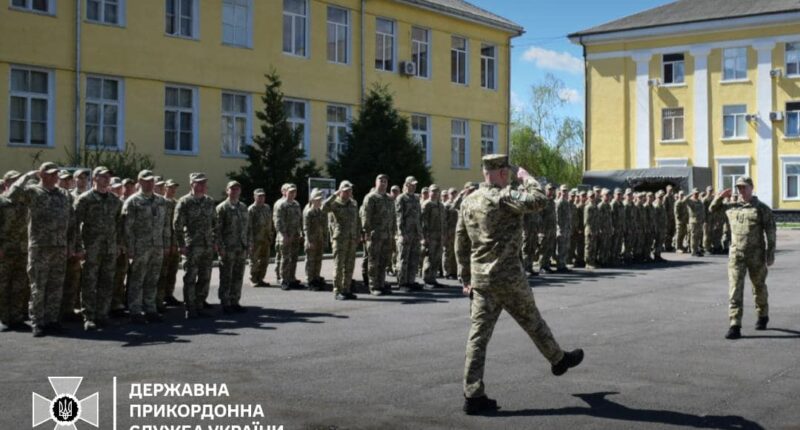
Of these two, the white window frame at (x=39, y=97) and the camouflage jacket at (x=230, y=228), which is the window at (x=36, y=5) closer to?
the white window frame at (x=39, y=97)

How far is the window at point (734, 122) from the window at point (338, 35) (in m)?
24.9

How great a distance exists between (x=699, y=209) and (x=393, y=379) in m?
23.1

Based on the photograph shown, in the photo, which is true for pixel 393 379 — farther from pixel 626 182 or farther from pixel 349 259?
pixel 626 182

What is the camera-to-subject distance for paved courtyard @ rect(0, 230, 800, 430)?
24.6ft

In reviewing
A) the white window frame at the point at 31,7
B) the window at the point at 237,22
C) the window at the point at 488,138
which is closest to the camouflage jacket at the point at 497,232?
the white window frame at the point at 31,7

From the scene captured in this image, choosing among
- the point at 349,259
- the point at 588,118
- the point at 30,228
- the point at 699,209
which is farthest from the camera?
the point at 588,118

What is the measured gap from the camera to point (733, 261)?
12.1 meters

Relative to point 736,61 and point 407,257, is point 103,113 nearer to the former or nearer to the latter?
point 407,257

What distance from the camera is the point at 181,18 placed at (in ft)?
95.7

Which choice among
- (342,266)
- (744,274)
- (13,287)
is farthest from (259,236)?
(744,274)

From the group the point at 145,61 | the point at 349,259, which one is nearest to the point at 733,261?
the point at 349,259

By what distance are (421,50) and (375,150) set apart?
9.42 m

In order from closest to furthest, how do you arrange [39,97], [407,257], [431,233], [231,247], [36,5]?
[231,247] < [407,257] < [431,233] < [36,5] < [39,97]

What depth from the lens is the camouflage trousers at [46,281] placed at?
11.9m
